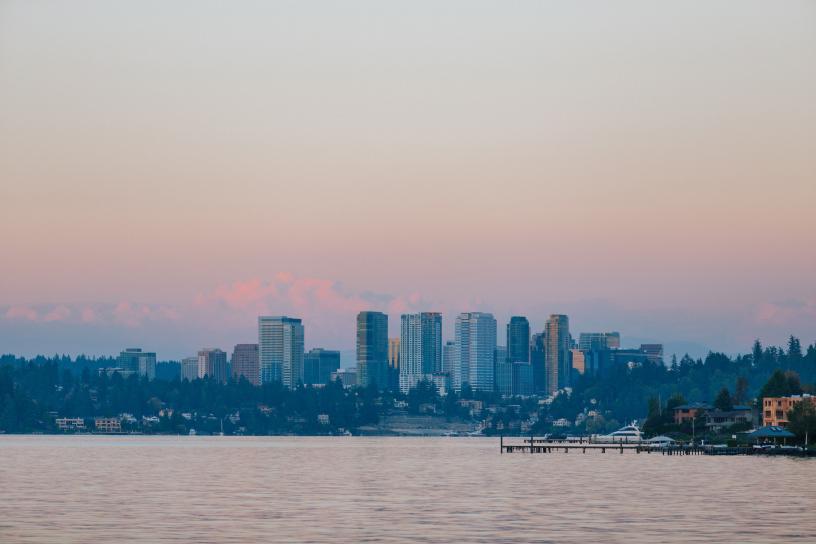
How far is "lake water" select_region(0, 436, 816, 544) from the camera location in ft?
302

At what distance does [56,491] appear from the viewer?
13325 centimetres

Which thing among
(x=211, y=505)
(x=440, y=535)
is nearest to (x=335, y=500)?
(x=211, y=505)

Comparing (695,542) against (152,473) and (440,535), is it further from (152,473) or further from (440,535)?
(152,473)

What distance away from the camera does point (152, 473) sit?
176875 millimetres

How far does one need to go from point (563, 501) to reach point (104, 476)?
213 ft

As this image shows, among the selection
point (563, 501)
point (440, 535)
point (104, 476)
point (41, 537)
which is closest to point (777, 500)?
point (563, 501)

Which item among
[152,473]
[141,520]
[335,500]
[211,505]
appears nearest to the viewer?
[141,520]

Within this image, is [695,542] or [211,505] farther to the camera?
[211,505]

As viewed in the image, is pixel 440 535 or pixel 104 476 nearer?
pixel 440 535

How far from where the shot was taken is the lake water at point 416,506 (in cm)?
9194

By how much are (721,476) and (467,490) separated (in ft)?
112

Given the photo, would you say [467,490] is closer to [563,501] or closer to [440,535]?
[563,501]

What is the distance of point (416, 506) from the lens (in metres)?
115

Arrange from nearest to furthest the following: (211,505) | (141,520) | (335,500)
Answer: (141,520) → (211,505) → (335,500)
